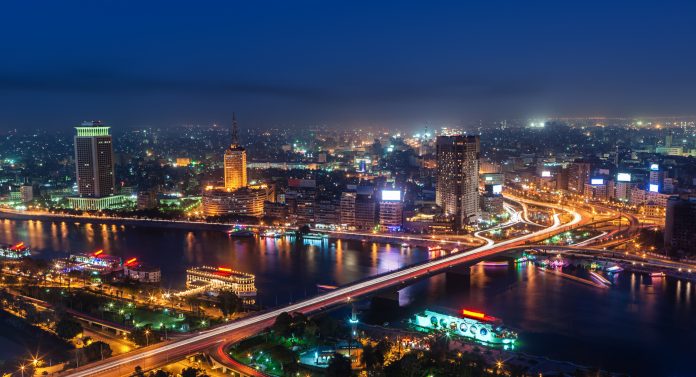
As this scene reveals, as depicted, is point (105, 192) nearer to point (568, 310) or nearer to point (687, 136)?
point (568, 310)

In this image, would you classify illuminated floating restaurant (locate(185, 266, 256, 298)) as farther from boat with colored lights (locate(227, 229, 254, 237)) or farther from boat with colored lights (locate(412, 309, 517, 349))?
boat with colored lights (locate(227, 229, 254, 237))

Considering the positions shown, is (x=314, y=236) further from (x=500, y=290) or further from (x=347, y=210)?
(x=500, y=290)

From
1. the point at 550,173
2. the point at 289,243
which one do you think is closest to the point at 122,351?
the point at 289,243

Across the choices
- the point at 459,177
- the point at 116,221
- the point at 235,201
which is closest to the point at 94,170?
the point at 116,221

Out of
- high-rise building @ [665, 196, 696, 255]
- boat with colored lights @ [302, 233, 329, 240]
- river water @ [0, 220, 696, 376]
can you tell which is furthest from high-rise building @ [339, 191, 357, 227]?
high-rise building @ [665, 196, 696, 255]

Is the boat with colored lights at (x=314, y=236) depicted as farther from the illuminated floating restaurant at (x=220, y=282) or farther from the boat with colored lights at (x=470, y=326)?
the boat with colored lights at (x=470, y=326)
